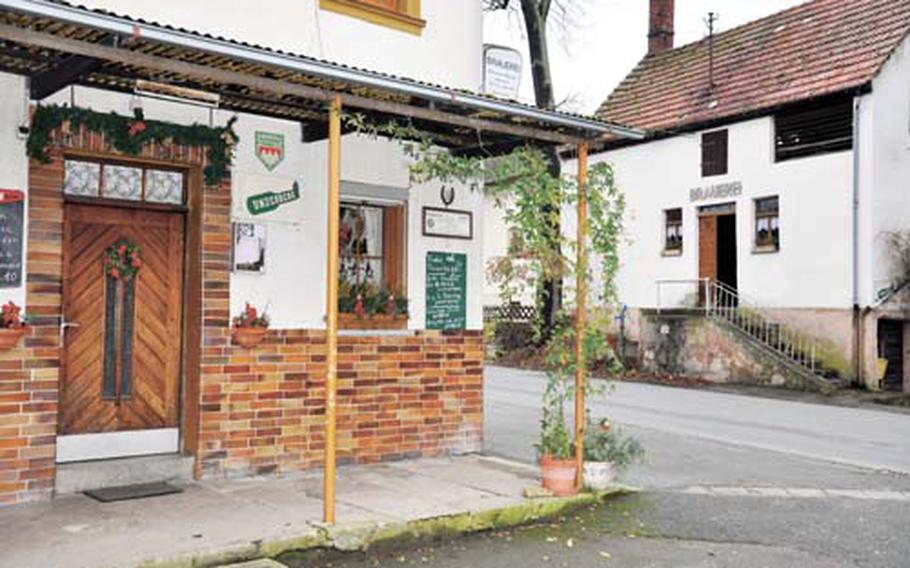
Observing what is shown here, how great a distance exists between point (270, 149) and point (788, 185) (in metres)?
16.4

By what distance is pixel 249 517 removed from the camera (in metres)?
6.48

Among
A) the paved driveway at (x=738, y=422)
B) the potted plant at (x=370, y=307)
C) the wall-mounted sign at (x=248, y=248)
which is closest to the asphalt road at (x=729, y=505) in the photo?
the paved driveway at (x=738, y=422)

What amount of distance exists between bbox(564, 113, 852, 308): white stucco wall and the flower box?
12.3 metres

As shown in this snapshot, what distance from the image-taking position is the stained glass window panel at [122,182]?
7.48m

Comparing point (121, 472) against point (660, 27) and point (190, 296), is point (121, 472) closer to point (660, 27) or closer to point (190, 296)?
point (190, 296)

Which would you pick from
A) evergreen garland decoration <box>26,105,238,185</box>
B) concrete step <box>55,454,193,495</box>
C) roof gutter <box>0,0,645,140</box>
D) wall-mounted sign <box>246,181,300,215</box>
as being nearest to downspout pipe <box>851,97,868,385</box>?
roof gutter <box>0,0,645,140</box>

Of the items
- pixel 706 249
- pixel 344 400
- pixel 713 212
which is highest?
pixel 713 212

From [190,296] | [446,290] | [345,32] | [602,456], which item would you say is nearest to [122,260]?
[190,296]

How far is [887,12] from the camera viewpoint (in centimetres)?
2134

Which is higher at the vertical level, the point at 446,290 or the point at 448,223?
the point at 448,223

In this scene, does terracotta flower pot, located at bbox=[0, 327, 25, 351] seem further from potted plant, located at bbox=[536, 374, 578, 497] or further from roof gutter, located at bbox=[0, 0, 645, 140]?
potted plant, located at bbox=[536, 374, 578, 497]

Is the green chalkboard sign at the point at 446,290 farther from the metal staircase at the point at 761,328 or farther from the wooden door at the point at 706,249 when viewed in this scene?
the wooden door at the point at 706,249

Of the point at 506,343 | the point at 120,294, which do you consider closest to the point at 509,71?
the point at 120,294

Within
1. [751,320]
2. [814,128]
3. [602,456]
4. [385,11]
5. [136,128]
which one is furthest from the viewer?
[751,320]
